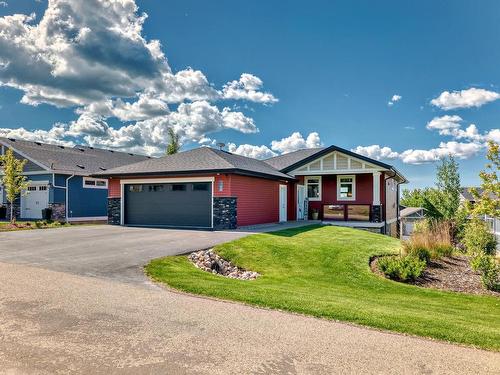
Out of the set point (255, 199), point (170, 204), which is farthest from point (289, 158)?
point (170, 204)

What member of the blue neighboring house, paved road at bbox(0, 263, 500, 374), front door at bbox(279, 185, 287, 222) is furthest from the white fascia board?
paved road at bbox(0, 263, 500, 374)

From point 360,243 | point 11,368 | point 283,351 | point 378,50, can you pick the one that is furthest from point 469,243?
point 11,368

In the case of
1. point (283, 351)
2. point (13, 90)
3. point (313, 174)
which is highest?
point (13, 90)

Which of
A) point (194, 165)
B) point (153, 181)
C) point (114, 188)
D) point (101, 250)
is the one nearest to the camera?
point (101, 250)

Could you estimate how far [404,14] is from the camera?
16.0 meters

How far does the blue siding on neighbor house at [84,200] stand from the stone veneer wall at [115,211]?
563 cm

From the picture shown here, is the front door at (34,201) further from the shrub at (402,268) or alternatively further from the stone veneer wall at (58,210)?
the shrub at (402,268)

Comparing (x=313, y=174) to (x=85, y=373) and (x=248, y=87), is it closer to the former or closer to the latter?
(x=248, y=87)

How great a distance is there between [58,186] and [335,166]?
17614 millimetres

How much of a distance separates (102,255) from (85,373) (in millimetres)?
6895

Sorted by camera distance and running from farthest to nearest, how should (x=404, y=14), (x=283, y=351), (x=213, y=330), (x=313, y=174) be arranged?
(x=313, y=174), (x=404, y=14), (x=213, y=330), (x=283, y=351)

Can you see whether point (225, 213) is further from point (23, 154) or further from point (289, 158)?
point (23, 154)

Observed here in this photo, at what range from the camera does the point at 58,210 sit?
23141 mm

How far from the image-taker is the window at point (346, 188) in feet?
71.8
